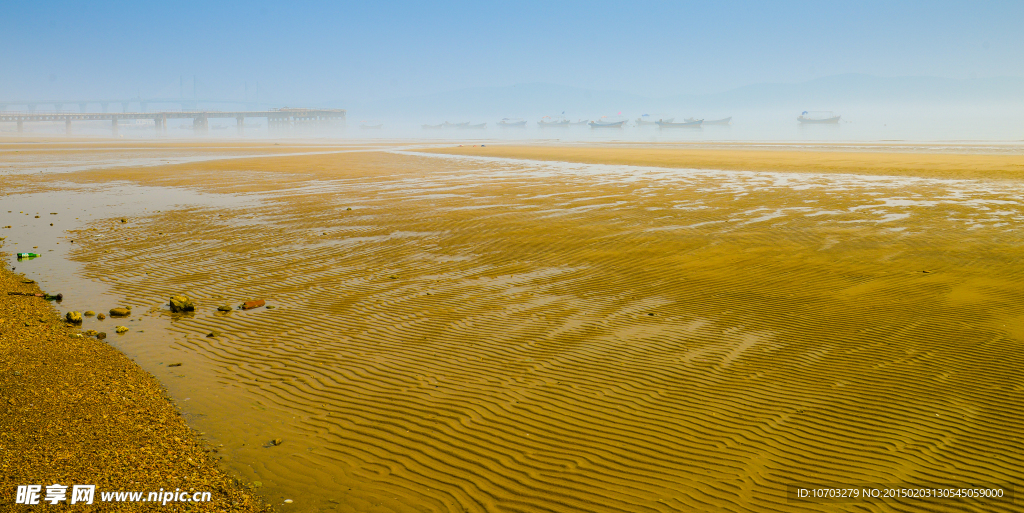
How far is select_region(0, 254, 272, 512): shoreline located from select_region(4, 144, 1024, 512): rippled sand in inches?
11.3

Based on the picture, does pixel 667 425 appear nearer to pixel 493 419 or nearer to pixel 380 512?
pixel 493 419

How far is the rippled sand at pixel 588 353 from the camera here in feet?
16.6

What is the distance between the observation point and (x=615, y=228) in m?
15.7

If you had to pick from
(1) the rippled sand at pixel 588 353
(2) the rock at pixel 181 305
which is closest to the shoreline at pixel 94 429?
(1) the rippled sand at pixel 588 353

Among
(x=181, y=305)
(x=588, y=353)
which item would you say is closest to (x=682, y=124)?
(x=181, y=305)

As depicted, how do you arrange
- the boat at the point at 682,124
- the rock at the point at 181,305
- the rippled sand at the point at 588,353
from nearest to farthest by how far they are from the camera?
the rippled sand at the point at 588,353
the rock at the point at 181,305
the boat at the point at 682,124

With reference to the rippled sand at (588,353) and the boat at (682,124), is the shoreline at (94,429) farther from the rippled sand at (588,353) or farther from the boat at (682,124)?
the boat at (682,124)

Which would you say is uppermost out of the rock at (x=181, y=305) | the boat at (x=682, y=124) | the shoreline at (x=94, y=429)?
the boat at (x=682, y=124)

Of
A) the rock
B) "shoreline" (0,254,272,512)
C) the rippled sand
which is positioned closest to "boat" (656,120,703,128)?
the rippled sand

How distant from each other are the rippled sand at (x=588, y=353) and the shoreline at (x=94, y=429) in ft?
0.94

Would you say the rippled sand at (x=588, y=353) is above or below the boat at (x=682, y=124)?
below

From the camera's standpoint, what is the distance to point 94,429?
5.46 m

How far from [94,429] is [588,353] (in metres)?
4.74

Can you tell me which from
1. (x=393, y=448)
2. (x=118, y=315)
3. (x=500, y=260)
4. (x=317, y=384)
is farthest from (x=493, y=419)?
(x=500, y=260)
